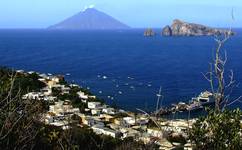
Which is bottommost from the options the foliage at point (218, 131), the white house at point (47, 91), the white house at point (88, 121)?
the white house at point (47, 91)

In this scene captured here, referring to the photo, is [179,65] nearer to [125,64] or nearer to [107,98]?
[125,64]

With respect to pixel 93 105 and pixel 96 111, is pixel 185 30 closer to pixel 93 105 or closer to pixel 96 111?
pixel 93 105

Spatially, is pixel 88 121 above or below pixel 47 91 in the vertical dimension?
above

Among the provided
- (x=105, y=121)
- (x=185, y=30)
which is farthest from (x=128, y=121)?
(x=185, y=30)

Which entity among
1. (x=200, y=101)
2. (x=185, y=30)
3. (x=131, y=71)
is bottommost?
(x=185, y=30)

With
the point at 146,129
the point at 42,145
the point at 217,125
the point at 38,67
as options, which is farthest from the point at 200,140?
the point at 38,67

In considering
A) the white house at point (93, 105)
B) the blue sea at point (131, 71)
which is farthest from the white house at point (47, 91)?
the blue sea at point (131, 71)

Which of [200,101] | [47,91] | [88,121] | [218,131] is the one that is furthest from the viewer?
[200,101]

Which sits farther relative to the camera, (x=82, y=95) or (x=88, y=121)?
(x=82, y=95)

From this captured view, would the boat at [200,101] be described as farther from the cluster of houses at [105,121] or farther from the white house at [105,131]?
the white house at [105,131]
